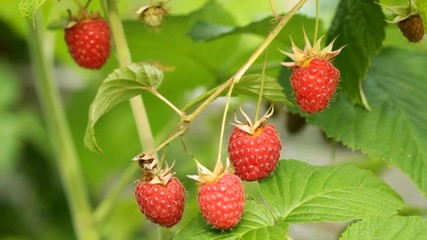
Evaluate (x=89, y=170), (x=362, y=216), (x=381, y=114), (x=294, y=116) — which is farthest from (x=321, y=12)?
(x=89, y=170)

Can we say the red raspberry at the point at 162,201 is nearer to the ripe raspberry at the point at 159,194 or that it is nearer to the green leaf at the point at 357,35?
the ripe raspberry at the point at 159,194

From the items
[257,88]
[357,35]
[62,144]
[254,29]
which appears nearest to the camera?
[257,88]

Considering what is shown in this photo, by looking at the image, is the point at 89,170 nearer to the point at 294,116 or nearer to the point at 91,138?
the point at 294,116

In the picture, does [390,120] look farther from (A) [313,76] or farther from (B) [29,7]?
(B) [29,7]

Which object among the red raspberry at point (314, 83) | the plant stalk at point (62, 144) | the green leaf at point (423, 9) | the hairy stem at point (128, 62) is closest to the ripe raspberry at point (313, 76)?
the red raspberry at point (314, 83)

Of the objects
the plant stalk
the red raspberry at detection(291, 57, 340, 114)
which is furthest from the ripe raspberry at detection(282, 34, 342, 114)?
the plant stalk

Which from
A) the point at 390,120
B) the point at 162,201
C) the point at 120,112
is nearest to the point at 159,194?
the point at 162,201

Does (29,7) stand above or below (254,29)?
above
